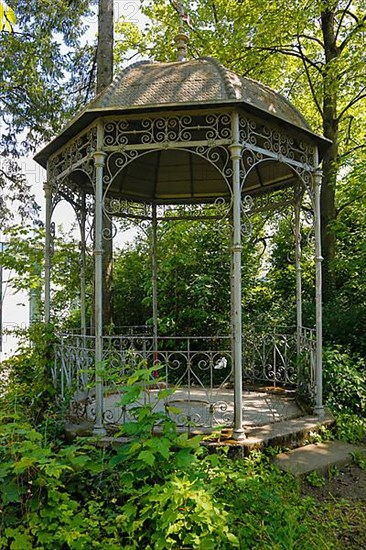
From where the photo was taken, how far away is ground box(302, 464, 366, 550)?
11.7ft

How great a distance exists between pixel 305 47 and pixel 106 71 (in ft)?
20.2

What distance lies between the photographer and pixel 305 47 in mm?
11828

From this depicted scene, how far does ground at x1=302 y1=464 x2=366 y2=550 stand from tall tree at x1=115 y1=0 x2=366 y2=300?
5.61 metres

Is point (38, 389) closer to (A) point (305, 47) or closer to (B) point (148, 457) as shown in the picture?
(B) point (148, 457)

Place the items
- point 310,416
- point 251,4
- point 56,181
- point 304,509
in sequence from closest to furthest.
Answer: point 304,509, point 310,416, point 56,181, point 251,4

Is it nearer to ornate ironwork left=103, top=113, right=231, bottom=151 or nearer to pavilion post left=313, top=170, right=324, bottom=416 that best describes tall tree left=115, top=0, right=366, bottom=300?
pavilion post left=313, top=170, right=324, bottom=416

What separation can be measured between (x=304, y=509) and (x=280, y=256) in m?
8.91

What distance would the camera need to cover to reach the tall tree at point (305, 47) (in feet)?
30.3

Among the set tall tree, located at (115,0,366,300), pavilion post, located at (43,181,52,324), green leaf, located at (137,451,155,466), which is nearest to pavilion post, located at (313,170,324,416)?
green leaf, located at (137,451,155,466)

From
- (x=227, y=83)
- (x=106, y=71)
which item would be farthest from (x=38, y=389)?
(x=106, y=71)

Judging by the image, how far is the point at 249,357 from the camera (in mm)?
8062

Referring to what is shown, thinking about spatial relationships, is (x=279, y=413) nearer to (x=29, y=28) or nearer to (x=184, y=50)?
(x=184, y=50)

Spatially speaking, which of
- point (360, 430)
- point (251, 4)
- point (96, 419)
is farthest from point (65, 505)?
point (251, 4)

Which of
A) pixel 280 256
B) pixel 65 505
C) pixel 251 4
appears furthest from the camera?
pixel 280 256
